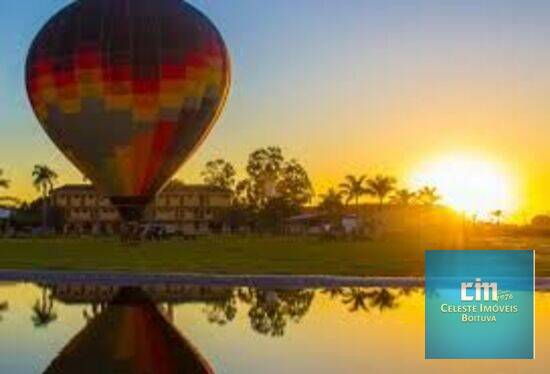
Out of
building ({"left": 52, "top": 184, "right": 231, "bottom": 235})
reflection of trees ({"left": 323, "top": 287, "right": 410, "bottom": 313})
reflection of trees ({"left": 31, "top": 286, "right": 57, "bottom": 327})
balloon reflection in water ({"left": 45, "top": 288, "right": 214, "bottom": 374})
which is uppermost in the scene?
building ({"left": 52, "top": 184, "right": 231, "bottom": 235})

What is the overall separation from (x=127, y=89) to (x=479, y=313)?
17834 mm

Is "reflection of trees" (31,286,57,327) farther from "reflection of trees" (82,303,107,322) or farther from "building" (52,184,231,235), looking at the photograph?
"building" (52,184,231,235)

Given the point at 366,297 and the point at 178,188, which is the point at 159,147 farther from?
the point at 178,188

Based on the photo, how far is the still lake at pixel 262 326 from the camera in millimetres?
15484

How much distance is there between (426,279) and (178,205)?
112 meters

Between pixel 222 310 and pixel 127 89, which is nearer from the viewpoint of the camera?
pixel 222 310

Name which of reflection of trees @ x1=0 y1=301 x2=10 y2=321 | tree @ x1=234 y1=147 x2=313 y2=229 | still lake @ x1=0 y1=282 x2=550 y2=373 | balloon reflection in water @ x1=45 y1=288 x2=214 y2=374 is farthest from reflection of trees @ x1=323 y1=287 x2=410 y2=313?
tree @ x1=234 y1=147 x2=313 y2=229

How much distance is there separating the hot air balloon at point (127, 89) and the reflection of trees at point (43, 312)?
31.8 ft

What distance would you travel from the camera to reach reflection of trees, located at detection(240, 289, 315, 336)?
20967 millimetres

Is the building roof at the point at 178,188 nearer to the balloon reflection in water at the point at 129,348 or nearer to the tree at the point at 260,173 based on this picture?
the tree at the point at 260,173

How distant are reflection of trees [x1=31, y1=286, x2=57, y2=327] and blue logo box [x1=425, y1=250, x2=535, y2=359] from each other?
8351 millimetres

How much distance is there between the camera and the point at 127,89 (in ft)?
119

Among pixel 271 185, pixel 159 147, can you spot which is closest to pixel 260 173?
pixel 271 185

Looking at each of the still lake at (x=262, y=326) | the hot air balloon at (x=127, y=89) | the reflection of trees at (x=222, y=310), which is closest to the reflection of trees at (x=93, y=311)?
the still lake at (x=262, y=326)
